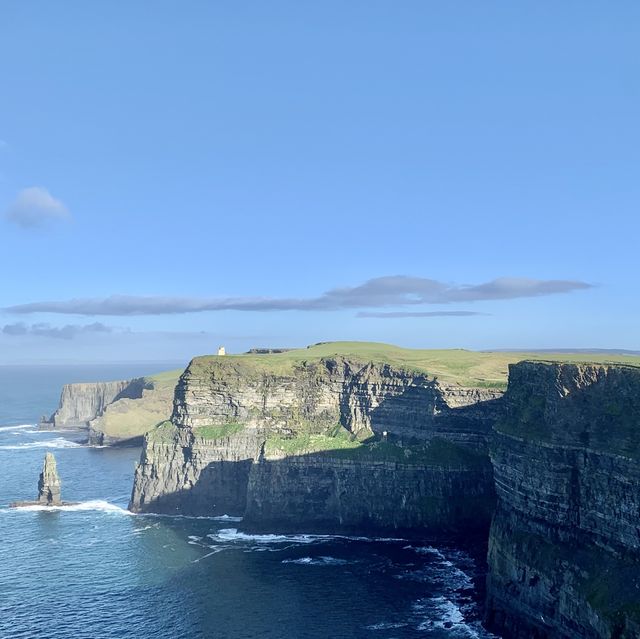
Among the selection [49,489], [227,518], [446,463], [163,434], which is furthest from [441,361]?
[49,489]

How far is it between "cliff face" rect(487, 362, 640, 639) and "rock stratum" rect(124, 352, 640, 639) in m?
0.17

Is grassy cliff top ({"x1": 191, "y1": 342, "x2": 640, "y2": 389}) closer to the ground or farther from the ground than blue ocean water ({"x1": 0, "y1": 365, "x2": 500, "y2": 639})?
farther from the ground

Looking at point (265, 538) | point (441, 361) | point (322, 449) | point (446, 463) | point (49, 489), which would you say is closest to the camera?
point (265, 538)

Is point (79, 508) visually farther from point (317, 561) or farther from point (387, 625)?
point (387, 625)

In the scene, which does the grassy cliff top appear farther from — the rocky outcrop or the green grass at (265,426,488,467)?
the rocky outcrop

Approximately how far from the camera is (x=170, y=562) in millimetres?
102125

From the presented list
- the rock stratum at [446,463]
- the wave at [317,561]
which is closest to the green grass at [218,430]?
the rock stratum at [446,463]

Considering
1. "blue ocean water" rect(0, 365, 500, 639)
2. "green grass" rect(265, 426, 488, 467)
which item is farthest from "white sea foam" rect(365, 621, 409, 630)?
"green grass" rect(265, 426, 488, 467)

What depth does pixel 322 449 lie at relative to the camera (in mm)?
126438

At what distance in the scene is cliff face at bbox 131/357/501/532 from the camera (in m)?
118

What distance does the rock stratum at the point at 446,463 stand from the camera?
215 ft

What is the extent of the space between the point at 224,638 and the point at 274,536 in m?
42.7

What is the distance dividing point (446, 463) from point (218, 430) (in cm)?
4905

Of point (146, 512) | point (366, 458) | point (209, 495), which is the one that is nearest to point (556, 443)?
point (366, 458)
